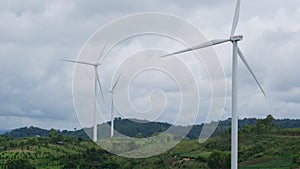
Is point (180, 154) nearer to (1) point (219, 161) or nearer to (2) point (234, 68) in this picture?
(1) point (219, 161)

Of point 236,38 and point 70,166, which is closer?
point 236,38

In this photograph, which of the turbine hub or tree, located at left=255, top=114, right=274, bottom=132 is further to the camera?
tree, located at left=255, top=114, right=274, bottom=132

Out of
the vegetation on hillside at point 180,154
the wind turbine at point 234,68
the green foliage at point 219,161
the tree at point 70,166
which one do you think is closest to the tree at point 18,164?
the vegetation on hillside at point 180,154

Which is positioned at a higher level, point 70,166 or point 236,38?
point 236,38

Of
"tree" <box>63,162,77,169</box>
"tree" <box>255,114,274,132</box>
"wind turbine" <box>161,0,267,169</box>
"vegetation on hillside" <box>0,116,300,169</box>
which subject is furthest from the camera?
"tree" <box>255,114,274,132</box>

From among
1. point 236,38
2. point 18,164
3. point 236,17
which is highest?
point 236,17

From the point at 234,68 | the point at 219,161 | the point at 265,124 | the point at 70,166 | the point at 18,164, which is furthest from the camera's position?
the point at 265,124

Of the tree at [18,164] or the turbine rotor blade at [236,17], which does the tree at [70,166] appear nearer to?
the tree at [18,164]

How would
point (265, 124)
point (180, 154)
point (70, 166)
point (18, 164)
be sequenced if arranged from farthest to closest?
point (265, 124), point (180, 154), point (70, 166), point (18, 164)

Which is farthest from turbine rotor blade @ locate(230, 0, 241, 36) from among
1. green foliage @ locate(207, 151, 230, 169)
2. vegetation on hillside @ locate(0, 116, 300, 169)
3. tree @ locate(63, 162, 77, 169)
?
tree @ locate(63, 162, 77, 169)

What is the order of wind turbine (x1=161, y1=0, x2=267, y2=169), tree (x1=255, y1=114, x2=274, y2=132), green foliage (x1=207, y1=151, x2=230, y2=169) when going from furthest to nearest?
tree (x1=255, y1=114, x2=274, y2=132), green foliage (x1=207, y1=151, x2=230, y2=169), wind turbine (x1=161, y1=0, x2=267, y2=169)

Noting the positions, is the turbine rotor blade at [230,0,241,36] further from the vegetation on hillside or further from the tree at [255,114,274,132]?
the tree at [255,114,274,132]

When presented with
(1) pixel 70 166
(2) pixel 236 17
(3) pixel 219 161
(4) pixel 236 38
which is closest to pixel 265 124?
(3) pixel 219 161

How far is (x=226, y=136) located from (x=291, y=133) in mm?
9983
